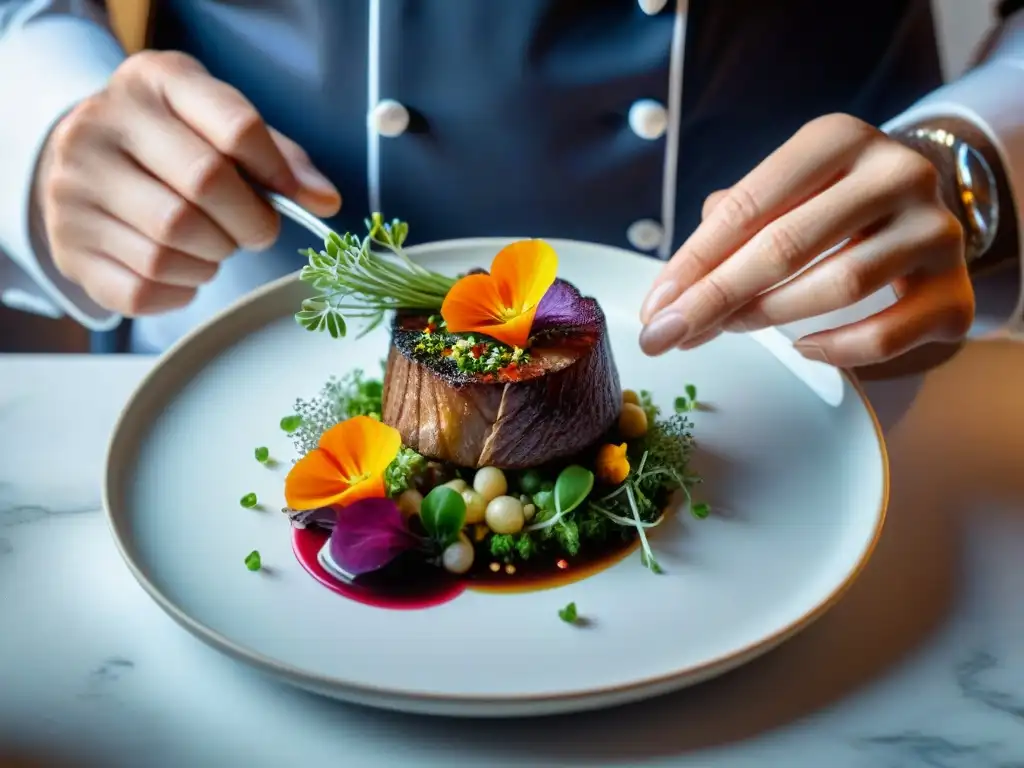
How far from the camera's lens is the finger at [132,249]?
1.34 m

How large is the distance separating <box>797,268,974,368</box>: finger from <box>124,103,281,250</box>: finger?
2.52 ft

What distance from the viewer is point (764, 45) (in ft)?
5.20

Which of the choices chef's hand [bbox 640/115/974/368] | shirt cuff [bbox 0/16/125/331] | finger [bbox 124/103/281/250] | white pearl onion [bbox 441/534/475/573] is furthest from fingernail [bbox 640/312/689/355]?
shirt cuff [bbox 0/16/125/331]

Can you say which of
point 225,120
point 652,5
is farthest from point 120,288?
point 652,5

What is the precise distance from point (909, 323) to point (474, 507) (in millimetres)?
575

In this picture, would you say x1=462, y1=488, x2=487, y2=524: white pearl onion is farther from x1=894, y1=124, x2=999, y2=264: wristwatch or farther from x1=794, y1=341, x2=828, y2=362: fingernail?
x1=894, y1=124, x2=999, y2=264: wristwatch

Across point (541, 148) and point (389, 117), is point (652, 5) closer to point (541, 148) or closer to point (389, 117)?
point (541, 148)

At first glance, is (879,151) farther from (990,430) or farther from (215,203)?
(215,203)

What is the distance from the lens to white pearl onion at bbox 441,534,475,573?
105cm

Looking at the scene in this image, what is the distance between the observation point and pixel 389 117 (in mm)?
1514

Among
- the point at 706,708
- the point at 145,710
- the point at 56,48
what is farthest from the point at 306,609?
the point at 56,48

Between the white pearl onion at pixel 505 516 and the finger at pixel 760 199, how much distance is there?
273 millimetres

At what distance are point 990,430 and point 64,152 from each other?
1341 millimetres

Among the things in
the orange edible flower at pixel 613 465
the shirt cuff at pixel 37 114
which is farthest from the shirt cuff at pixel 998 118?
the shirt cuff at pixel 37 114
